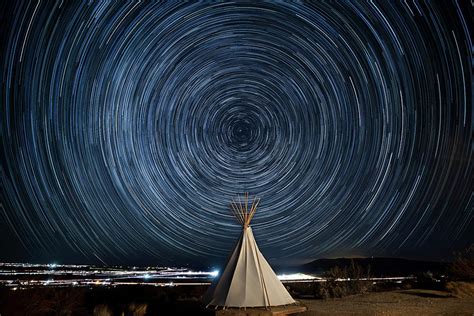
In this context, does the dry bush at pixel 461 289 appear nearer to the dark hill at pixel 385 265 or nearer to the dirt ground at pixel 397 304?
the dirt ground at pixel 397 304

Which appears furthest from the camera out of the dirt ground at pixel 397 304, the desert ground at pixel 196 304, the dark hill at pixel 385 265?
the dark hill at pixel 385 265

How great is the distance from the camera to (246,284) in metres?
12.4

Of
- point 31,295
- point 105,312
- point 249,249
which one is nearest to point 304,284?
point 249,249

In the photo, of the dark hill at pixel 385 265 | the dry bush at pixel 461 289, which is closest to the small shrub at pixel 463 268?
the dry bush at pixel 461 289

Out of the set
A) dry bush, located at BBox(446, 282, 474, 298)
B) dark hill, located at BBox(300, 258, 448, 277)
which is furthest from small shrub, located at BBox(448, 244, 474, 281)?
dark hill, located at BBox(300, 258, 448, 277)

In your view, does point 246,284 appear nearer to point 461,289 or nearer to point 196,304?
point 196,304

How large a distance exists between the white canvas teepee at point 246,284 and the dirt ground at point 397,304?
0.95 m

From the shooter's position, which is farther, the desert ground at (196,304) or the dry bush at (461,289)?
the dry bush at (461,289)

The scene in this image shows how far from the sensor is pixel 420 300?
14.0 m

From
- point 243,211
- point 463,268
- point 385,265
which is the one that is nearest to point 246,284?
point 243,211

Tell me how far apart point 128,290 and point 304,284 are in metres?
7.65

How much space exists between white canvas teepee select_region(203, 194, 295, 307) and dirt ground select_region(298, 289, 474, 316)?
0.95 meters

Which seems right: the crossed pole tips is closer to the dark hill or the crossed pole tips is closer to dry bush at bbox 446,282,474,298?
dry bush at bbox 446,282,474,298

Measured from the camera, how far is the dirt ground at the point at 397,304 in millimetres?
12000
